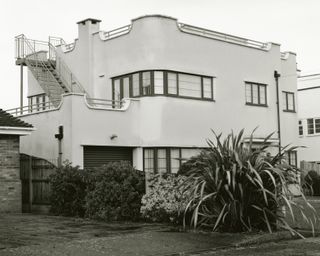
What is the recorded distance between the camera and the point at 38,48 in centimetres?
2967

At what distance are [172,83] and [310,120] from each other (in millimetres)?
17013

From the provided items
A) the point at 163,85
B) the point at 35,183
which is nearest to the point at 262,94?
the point at 163,85

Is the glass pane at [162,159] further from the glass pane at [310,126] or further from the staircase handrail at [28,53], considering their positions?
the glass pane at [310,126]

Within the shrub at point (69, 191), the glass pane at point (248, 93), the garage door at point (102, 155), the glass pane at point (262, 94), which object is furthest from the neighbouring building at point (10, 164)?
the glass pane at point (262, 94)

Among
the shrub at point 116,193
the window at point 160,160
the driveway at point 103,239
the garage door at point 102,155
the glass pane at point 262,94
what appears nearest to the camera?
the driveway at point 103,239

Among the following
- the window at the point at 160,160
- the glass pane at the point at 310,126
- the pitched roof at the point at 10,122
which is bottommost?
the window at the point at 160,160

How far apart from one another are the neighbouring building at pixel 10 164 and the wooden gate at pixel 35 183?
2.32 ft

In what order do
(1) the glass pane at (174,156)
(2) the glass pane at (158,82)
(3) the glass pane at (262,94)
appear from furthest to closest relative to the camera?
(3) the glass pane at (262,94) < (1) the glass pane at (174,156) < (2) the glass pane at (158,82)

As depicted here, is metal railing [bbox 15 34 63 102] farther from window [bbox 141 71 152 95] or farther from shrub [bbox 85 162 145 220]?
shrub [bbox 85 162 145 220]

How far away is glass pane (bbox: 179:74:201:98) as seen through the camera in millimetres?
25391

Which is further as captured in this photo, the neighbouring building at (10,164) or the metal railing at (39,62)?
the metal railing at (39,62)

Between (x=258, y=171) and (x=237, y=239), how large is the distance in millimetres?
1745

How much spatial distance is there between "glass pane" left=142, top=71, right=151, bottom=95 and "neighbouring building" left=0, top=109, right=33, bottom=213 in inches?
227

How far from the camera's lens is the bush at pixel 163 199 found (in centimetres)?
1508
